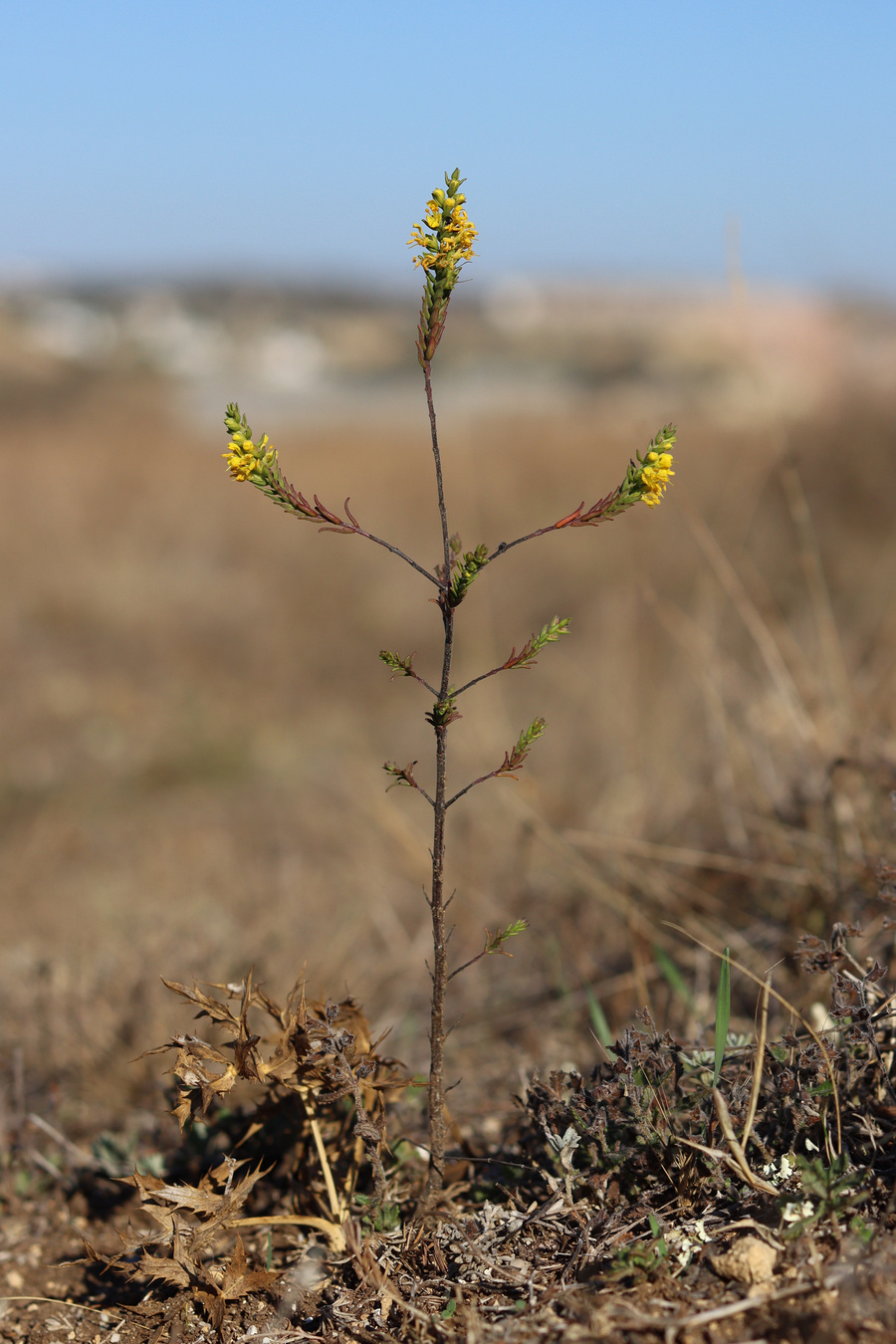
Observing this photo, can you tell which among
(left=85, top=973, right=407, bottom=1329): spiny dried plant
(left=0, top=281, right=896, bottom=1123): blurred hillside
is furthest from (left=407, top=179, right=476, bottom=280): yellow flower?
(left=0, top=281, right=896, bottom=1123): blurred hillside

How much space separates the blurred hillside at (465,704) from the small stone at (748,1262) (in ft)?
2.02

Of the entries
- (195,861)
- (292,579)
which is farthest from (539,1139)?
(292,579)

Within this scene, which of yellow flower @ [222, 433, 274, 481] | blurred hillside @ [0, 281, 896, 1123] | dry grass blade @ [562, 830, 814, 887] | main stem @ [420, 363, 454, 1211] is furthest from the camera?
blurred hillside @ [0, 281, 896, 1123]

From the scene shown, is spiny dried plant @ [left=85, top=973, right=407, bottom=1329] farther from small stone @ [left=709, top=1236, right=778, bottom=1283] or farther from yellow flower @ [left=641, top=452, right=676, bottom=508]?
yellow flower @ [left=641, top=452, right=676, bottom=508]

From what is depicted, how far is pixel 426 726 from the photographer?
587cm

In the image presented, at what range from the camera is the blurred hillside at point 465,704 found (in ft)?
6.79

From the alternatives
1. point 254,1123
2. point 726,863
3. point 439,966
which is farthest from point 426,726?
point 439,966

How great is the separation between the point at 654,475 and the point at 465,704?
4374 millimetres

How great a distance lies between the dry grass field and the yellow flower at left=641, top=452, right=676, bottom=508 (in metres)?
0.58

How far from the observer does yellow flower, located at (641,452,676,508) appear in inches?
35.4

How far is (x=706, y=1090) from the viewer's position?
1105mm

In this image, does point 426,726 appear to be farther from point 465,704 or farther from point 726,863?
point 726,863

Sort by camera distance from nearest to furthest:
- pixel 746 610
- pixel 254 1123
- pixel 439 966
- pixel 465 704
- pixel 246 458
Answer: pixel 246 458 < pixel 439 966 < pixel 254 1123 < pixel 746 610 < pixel 465 704

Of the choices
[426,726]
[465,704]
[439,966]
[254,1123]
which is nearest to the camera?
[439,966]
